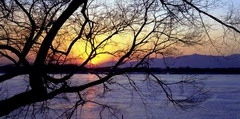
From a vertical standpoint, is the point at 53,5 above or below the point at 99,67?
above

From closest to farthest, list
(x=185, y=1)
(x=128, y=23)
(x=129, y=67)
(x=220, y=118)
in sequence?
(x=185, y=1) < (x=129, y=67) < (x=128, y=23) < (x=220, y=118)

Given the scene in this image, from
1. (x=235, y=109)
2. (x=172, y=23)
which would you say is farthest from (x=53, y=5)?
(x=235, y=109)

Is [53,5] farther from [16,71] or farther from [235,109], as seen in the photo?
[235,109]

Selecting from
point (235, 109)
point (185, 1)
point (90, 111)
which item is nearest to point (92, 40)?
point (185, 1)

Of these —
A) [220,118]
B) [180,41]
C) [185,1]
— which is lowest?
[220,118]

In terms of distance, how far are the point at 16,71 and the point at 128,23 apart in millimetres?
2160

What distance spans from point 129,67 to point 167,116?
56.3ft

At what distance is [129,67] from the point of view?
541 centimetres

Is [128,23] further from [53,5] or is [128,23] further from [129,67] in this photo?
[53,5]

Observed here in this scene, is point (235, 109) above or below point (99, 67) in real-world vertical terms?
below

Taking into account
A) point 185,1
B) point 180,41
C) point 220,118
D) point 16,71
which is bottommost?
point 220,118

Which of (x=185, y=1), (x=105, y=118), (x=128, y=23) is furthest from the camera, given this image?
(x=105, y=118)

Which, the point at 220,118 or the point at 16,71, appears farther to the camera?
the point at 220,118

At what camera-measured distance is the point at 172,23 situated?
5551 mm
